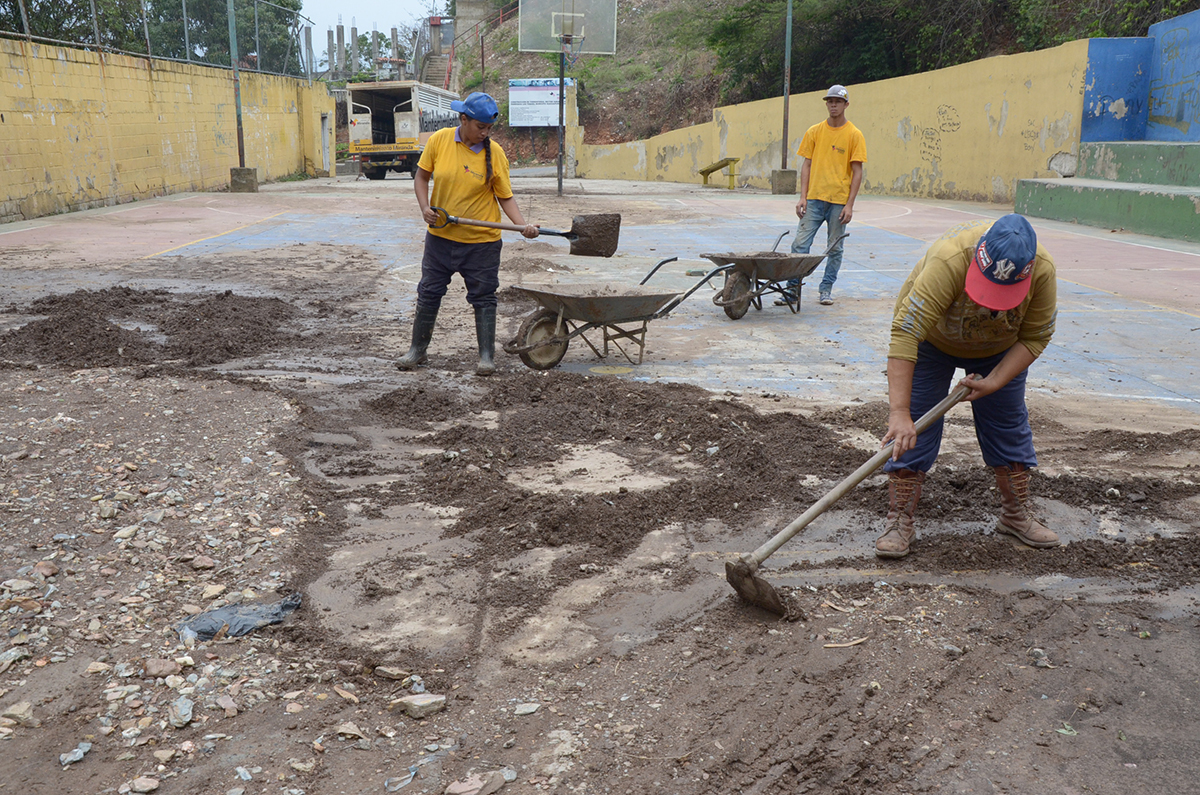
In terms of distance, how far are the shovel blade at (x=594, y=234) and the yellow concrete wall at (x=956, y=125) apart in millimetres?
13288

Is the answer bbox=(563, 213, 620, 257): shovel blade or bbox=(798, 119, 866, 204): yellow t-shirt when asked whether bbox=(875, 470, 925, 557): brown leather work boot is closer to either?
bbox=(563, 213, 620, 257): shovel blade

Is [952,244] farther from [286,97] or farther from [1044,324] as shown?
[286,97]

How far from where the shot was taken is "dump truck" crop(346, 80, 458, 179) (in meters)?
32.8

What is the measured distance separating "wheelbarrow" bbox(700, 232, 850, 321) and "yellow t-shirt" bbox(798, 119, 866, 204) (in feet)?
1.66

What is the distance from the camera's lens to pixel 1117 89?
16.4 meters

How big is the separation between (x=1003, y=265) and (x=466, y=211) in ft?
12.8

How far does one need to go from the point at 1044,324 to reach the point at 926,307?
1.52 feet

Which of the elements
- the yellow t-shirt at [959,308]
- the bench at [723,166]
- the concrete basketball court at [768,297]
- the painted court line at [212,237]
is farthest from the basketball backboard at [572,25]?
the yellow t-shirt at [959,308]

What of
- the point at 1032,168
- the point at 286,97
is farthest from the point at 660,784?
the point at 286,97

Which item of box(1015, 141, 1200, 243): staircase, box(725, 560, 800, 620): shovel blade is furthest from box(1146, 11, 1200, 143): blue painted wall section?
box(725, 560, 800, 620): shovel blade

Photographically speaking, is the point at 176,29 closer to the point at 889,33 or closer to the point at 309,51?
the point at 309,51

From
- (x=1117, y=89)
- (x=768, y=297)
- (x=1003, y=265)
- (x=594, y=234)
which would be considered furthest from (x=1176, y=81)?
(x=1003, y=265)

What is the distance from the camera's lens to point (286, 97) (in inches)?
1180

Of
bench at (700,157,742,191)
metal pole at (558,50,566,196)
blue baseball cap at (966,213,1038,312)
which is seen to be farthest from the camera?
bench at (700,157,742,191)
